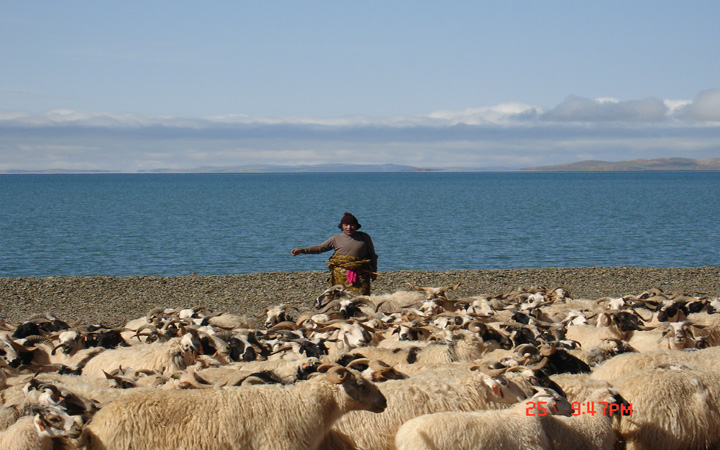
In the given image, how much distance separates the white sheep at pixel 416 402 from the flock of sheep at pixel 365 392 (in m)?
0.01

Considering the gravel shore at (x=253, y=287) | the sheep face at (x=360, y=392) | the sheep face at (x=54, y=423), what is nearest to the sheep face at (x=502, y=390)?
the sheep face at (x=360, y=392)

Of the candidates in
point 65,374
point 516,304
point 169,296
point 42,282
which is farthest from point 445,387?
point 42,282

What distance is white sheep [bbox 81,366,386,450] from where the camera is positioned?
236 inches

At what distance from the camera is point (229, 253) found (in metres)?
43.0

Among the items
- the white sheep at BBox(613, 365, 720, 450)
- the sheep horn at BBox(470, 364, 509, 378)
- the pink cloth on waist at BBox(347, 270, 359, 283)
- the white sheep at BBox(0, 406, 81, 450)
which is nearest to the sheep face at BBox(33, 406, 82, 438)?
the white sheep at BBox(0, 406, 81, 450)

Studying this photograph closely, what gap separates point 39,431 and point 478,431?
353 cm

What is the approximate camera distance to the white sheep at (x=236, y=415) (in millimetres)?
6004

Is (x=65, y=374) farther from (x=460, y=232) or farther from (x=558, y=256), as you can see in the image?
(x=460, y=232)

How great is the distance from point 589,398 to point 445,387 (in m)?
1.38

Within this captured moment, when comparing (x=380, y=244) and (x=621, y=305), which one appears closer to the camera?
(x=621, y=305)

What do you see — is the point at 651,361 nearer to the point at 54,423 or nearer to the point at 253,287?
the point at 54,423

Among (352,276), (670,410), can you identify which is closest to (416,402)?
(670,410)

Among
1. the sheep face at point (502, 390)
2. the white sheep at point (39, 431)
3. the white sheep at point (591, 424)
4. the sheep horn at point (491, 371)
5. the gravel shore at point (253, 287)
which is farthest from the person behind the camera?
the gravel shore at point (253, 287)
